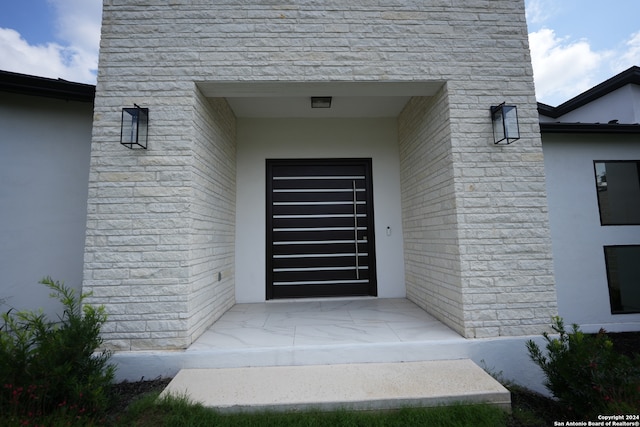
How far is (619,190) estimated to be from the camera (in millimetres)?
4758

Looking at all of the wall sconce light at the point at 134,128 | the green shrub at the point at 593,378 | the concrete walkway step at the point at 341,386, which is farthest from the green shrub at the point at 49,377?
the green shrub at the point at 593,378

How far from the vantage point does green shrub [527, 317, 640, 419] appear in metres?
2.03

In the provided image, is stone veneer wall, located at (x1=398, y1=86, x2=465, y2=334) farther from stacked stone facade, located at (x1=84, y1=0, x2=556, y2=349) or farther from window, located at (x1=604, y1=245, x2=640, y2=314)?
window, located at (x1=604, y1=245, x2=640, y2=314)

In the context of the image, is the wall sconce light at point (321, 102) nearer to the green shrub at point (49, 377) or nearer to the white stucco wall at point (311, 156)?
the white stucco wall at point (311, 156)

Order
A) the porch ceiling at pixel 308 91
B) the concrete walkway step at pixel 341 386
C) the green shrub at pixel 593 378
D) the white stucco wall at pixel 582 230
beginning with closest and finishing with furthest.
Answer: the green shrub at pixel 593 378 → the concrete walkway step at pixel 341 386 → the porch ceiling at pixel 308 91 → the white stucco wall at pixel 582 230

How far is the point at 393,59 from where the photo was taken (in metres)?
3.28

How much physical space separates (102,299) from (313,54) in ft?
11.4

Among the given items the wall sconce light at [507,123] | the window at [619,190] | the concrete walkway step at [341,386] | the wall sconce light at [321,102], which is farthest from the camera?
the window at [619,190]

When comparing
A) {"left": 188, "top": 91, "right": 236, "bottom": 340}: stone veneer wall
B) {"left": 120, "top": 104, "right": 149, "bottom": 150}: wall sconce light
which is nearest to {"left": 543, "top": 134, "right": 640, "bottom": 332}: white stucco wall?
{"left": 188, "top": 91, "right": 236, "bottom": 340}: stone veneer wall

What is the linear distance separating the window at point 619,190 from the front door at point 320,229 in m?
3.81

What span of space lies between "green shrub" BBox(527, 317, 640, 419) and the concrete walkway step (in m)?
0.48

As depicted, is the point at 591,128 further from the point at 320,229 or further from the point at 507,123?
the point at 320,229

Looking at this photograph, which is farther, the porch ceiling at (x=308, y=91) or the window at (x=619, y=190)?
the window at (x=619, y=190)

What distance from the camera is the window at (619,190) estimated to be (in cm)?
471
